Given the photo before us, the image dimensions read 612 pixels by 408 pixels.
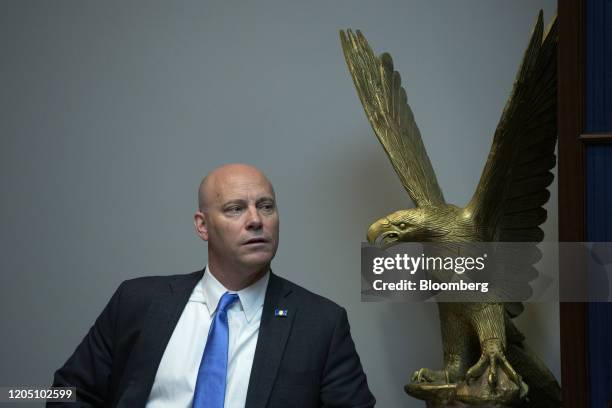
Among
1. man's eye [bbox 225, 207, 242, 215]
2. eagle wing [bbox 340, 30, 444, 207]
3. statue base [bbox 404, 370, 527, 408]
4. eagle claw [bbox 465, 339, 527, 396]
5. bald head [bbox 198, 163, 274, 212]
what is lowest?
statue base [bbox 404, 370, 527, 408]

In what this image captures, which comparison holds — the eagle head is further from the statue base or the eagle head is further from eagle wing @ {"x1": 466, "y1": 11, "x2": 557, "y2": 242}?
the statue base

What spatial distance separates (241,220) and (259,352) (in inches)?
11.6

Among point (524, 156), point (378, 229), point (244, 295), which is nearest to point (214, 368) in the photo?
point (244, 295)

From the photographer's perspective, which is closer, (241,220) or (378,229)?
(241,220)

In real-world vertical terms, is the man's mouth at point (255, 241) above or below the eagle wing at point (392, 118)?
below

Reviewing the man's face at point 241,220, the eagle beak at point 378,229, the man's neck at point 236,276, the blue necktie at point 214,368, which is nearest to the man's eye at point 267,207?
the man's face at point 241,220

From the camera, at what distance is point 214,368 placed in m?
1.83

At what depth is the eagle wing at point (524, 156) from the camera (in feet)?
6.56

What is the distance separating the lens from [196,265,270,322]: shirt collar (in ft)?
6.34

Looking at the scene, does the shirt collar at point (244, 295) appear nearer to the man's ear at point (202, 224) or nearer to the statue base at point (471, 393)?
the man's ear at point (202, 224)

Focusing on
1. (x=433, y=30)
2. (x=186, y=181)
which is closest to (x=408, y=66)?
(x=433, y=30)

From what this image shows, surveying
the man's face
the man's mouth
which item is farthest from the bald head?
the man's mouth

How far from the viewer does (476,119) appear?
2.58 m

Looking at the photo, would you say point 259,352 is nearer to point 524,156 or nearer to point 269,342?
point 269,342
